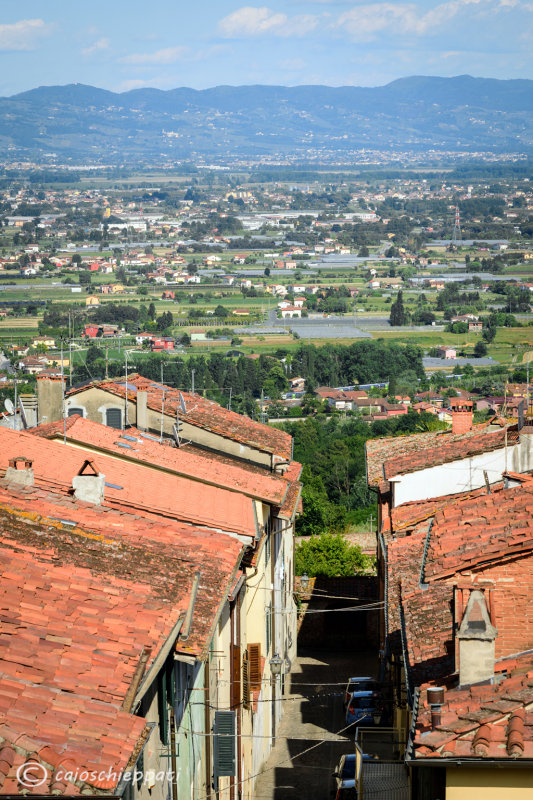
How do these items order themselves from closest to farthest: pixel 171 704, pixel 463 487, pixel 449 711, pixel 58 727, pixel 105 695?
pixel 58 727
pixel 105 695
pixel 449 711
pixel 171 704
pixel 463 487

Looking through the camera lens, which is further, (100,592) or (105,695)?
(100,592)

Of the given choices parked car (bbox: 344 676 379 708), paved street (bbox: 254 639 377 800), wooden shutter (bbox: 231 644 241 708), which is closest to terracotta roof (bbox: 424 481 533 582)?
wooden shutter (bbox: 231 644 241 708)

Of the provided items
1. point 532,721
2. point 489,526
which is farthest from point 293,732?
point 532,721

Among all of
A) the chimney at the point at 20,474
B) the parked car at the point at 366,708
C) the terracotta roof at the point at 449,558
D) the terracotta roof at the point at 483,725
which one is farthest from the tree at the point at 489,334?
the terracotta roof at the point at 483,725

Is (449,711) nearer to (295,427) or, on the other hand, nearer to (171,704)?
(171,704)

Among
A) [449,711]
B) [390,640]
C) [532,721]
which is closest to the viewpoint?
[532,721]

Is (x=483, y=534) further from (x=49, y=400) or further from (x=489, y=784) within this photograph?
(x=49, y=400)

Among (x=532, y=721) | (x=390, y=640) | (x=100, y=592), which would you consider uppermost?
(x=100, y=592)
